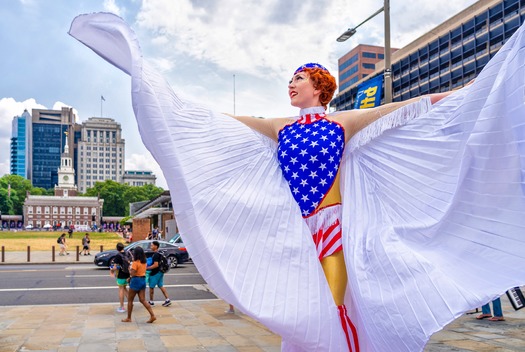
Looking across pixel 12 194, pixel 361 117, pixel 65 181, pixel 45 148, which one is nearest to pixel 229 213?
pixel 361 117

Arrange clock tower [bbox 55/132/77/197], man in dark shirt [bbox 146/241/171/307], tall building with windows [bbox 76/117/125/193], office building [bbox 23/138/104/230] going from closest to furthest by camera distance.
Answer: man in dark shirt [bbox 146/241/171/307]
office building [bbox 23/138/104/230]
clock tower [bbox 55/132/77/197]
tall building with windows [bbox 76/117/125/193]

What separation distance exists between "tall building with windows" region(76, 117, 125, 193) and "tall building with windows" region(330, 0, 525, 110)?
10673cm

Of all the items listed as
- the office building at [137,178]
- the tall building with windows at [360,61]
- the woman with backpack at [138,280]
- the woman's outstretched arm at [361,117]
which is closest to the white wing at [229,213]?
the woman's outstretched arm at [361,117]

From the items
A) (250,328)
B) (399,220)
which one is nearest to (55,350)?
(250,328)

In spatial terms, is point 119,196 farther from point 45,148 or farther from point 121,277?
point 121,277

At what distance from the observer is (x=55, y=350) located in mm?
6953

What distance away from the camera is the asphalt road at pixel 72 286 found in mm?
12062

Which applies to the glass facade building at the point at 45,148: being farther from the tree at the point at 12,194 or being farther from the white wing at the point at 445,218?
the white wing at the point at 445,218

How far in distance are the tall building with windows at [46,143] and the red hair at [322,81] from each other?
17160 centimetres

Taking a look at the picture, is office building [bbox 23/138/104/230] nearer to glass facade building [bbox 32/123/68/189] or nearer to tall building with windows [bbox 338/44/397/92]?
glass facade building [bbox 32/123/68/189]

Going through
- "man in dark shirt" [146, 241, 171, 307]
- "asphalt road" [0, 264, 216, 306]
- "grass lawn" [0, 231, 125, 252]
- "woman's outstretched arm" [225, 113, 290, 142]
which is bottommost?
"grass lawn" [0, 231, 125, 252]

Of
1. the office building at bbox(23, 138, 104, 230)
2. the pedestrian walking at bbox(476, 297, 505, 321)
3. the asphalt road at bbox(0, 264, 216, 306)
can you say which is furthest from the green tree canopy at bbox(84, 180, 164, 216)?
the pedestrian walking at bbox(476, 297, 505, 321)

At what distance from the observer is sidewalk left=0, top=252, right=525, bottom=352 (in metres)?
7.13

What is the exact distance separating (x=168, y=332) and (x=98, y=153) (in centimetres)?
16394
